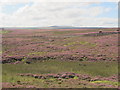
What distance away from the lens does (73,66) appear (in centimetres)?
2930

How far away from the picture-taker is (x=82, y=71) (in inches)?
1026

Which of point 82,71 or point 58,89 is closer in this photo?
point 58,89

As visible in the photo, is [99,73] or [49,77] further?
[99,73]

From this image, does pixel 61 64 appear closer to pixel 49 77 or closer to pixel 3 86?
pixel 49 77

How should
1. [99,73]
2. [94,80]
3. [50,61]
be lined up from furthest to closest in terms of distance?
[50,61] → [99,73] → [94,80]

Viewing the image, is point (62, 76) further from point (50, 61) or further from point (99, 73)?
point (50, 61)

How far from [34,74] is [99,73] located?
32.0 ft

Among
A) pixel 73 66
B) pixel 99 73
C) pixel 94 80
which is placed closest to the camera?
pixel 94 80

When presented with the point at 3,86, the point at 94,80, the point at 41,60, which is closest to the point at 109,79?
the point at 94,80

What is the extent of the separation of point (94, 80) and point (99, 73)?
343cm

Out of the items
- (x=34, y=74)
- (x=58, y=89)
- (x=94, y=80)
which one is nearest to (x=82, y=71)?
(x=94, y=80)

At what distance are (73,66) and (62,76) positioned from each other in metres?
6.02

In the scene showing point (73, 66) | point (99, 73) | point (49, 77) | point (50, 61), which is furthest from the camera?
point (50, 61)

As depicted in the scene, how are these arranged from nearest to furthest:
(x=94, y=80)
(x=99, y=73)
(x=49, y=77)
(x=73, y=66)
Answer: (x=94, y=80), (x=49, y=77), (x=99, y=73), (x=73, y=66)
